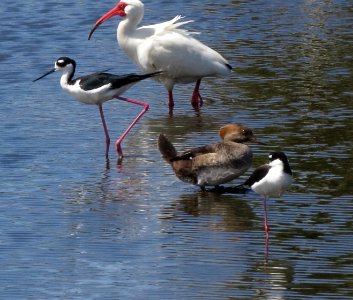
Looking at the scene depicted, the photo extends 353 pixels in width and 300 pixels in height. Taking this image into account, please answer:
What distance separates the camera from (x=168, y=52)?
A: 1617 centimetres

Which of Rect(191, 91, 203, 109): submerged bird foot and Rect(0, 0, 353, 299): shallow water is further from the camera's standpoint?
Rect(191, 91, 203, 109): submerged bird foot

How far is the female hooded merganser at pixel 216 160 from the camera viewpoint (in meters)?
11.7

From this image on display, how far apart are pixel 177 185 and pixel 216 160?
0.71 metres

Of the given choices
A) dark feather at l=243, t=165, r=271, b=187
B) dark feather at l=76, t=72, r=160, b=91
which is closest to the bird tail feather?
dark feather at l=243, t=165, r=271, b=187

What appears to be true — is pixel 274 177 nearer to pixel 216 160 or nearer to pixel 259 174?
pixel 259 174

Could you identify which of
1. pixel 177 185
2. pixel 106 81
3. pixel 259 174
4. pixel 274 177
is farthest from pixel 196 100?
pixel 274 177

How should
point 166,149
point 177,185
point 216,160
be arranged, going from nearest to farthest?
point 216,160 < point 166,149 < point 177,185

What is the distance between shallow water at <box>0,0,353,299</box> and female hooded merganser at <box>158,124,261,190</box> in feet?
0.63

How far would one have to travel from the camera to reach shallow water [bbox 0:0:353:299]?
9.44m

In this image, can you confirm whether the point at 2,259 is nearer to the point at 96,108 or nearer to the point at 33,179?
the point at 33,179

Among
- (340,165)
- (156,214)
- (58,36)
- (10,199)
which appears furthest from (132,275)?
(58,36)

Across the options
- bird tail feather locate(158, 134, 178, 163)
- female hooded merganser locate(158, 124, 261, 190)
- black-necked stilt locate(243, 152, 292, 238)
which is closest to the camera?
black-necked stilt locate(243, 152, 292, 238)

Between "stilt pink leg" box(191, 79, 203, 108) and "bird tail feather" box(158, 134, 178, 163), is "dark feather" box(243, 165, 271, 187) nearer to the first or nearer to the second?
"bird tail feather" box(158, 134, 178, 163)

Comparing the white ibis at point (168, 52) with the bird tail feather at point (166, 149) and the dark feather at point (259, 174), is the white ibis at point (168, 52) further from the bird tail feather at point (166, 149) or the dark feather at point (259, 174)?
the dark feather at point (259, 174)
